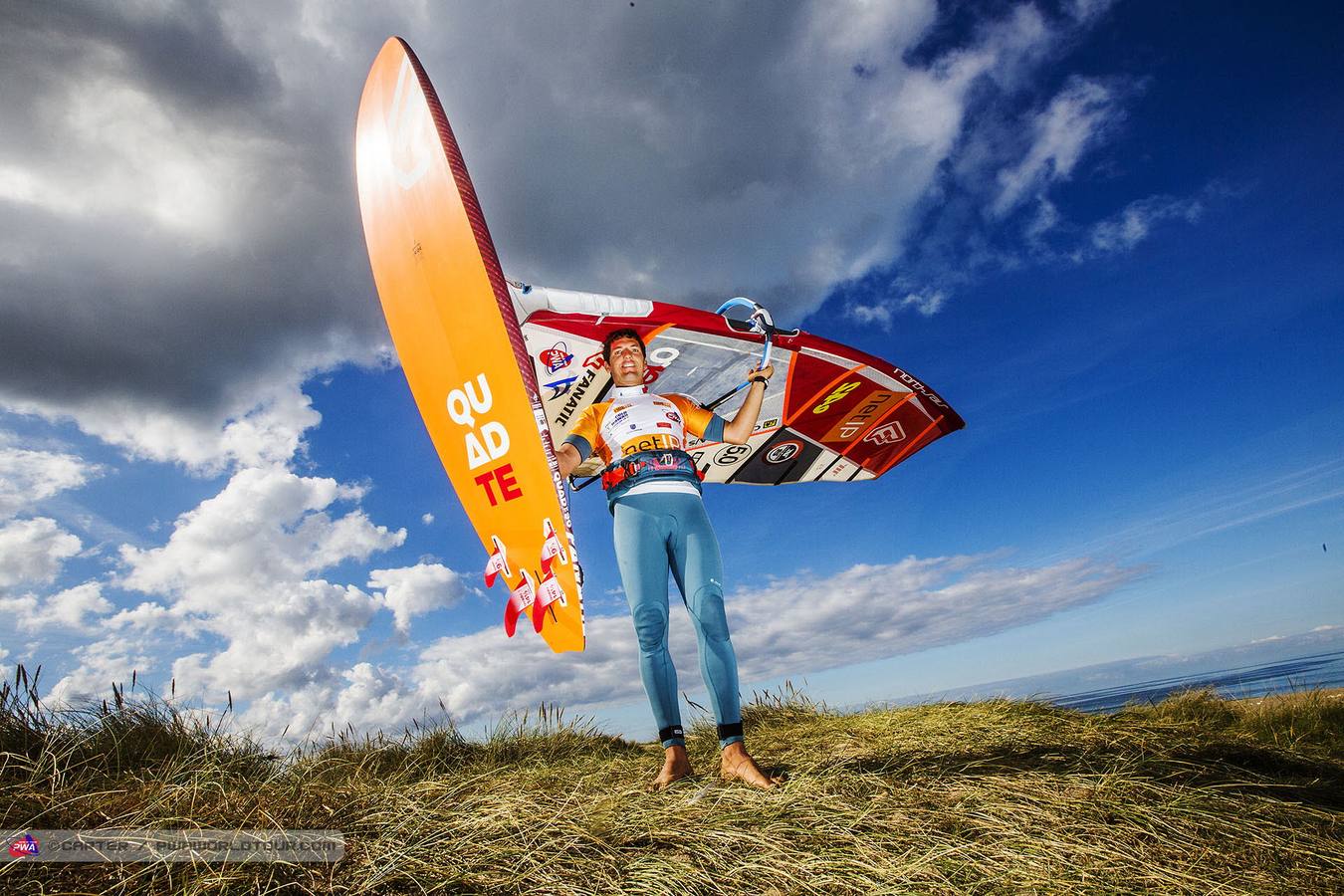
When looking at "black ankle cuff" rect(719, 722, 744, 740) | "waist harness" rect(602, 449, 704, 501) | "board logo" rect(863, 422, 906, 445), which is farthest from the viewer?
"board logo" rect(863, 422, 906, 445)

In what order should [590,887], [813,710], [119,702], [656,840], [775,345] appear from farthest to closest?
[813,710] → [775,345] → [119,702] → [656,840] → [590,887]

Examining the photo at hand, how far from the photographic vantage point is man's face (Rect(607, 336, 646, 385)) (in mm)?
4543

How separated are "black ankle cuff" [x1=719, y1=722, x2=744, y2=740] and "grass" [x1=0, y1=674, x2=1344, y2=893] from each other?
1.12 ft

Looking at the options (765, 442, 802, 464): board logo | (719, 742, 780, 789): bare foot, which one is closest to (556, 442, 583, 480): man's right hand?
(719, 742, 780, 789): bare foot

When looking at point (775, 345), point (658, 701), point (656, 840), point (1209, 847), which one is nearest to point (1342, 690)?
point (1209, 847)

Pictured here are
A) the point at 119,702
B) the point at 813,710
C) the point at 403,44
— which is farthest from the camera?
the point at 813,710

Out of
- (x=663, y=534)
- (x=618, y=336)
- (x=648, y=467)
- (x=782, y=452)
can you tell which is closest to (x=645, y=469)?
(x=648, y=467)

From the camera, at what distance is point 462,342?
13.7 ft

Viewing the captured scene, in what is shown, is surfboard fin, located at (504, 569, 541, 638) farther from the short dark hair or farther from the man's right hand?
the short dark hair

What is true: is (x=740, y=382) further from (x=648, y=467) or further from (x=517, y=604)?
(x=517, y=604)

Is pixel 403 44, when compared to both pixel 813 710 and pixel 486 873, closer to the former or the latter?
pixel 486 873

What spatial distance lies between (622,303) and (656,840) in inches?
134

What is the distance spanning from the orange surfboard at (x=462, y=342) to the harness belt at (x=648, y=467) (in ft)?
1.68

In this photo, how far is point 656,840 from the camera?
93.3 inches
